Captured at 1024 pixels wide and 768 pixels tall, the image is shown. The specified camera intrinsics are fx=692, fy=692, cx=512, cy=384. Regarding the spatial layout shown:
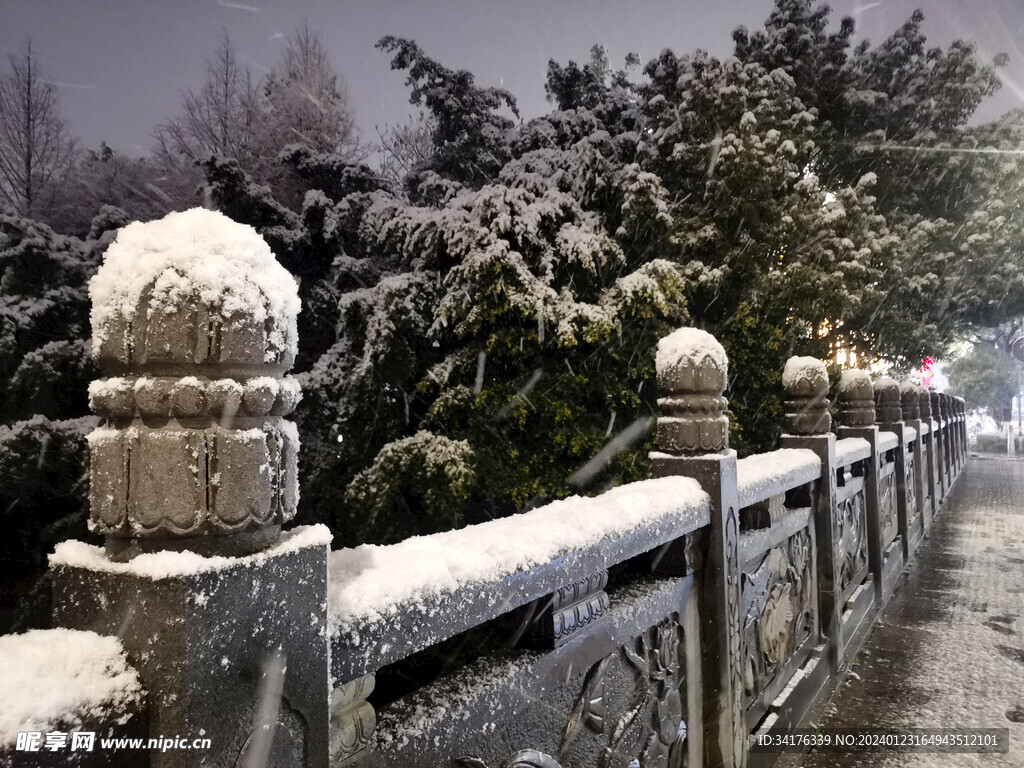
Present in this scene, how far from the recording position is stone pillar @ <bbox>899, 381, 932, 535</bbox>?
26.0 feet

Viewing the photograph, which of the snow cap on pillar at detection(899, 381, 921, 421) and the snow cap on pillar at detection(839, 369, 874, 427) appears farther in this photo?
the snow cap on pillar at detection(899, 381, 921, 421)

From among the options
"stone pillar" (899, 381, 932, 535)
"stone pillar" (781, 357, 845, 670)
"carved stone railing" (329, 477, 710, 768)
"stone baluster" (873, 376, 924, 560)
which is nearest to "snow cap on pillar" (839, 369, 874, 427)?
"stone baluster" (873, 376, 924, 560)

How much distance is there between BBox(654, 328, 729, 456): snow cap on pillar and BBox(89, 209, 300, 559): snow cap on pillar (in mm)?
1744

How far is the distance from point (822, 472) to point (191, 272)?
3.67m

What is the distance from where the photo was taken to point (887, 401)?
7.08m

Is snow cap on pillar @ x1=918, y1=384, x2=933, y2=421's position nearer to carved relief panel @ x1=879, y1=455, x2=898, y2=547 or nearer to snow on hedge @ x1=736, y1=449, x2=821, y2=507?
carved relief panel @ x1=879, y1=455, x2=898, y2=547

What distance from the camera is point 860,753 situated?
3.12 meters

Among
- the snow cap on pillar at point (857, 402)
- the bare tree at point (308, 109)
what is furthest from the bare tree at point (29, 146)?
the snow cap on pillar at point (857, 402)

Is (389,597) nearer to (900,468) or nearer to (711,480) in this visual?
(711,480)

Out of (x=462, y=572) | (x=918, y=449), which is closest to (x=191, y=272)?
(x=462, y=572)

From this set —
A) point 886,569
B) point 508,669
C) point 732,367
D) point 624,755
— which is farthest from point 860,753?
point 732,367

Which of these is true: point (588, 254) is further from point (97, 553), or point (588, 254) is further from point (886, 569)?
point (97, 553)

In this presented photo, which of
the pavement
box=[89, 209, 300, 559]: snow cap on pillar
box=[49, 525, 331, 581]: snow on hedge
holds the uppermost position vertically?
box=[89, 209, 300, 559]: snow cap on pillar

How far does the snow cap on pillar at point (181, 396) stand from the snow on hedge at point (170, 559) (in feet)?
0.07
